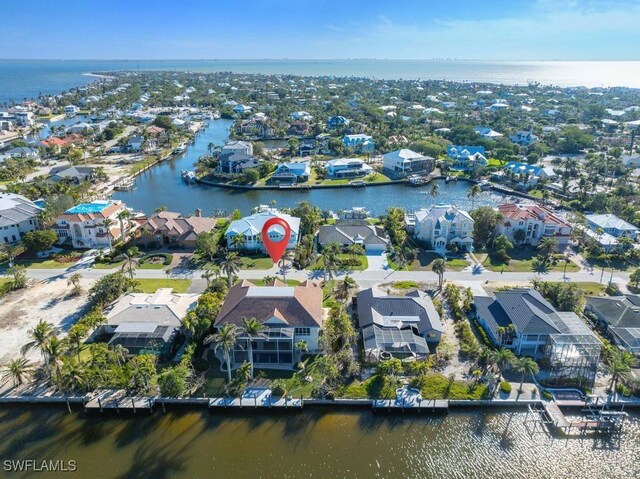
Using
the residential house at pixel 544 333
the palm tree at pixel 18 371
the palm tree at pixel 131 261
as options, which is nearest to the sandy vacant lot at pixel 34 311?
the palm tree at pixel 18 371

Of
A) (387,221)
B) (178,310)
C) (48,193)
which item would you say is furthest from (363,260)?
(48,193)

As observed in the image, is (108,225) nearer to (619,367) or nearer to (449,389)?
(449,389)

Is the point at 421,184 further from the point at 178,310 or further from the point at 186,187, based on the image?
the point at 178,310

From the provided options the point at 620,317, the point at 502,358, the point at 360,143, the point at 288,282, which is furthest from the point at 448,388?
the point at 360,143

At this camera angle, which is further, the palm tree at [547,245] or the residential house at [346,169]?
A: the residential house at [346,169]

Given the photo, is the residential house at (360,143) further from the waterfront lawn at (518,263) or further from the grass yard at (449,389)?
the grass yard at (449,389)

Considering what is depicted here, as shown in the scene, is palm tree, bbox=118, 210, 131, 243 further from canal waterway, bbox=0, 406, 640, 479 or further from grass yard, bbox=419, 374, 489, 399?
grass yard, bbox=419, 374, 489, 399
